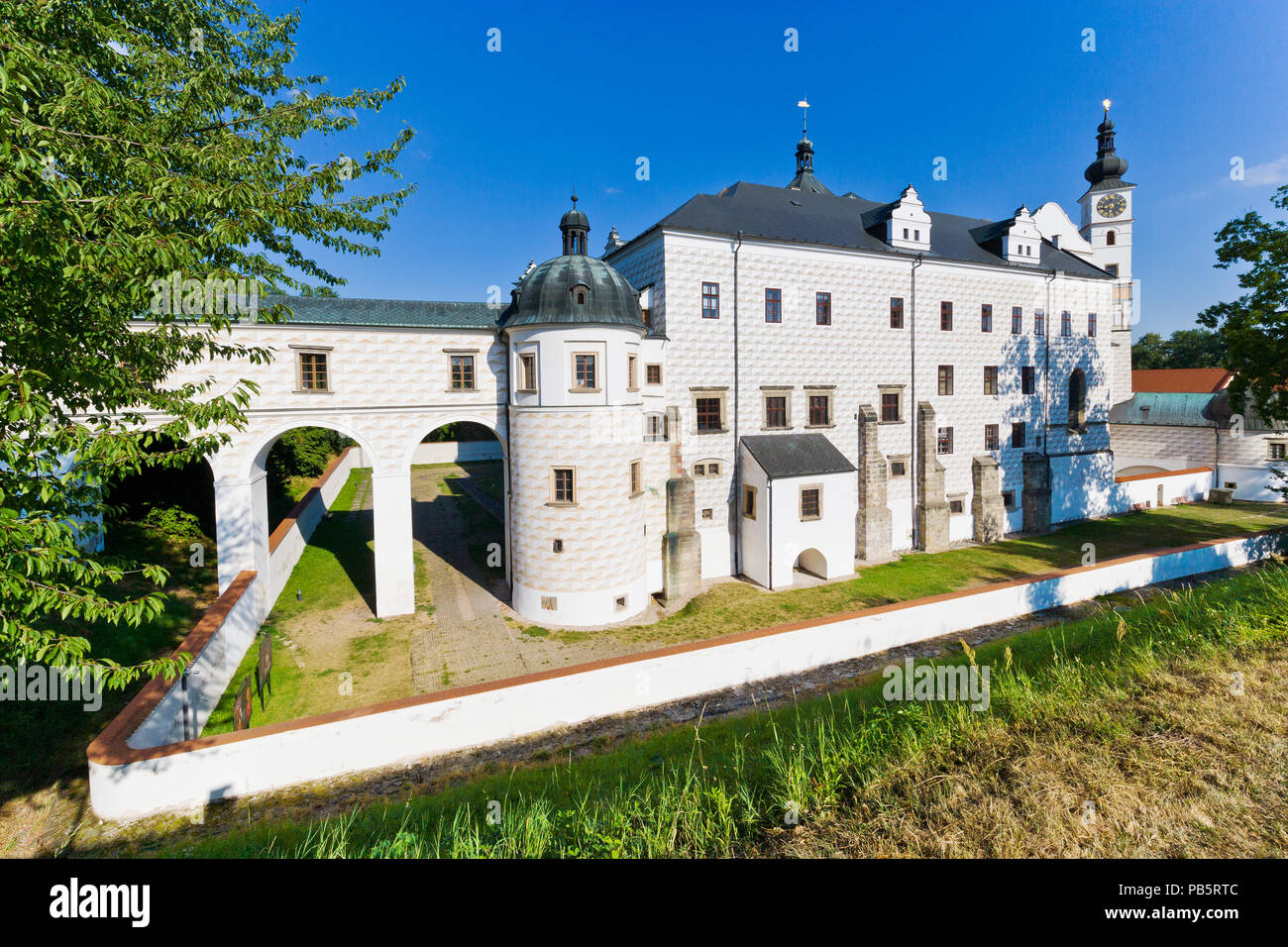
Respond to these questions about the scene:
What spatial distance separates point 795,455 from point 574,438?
8.39 m

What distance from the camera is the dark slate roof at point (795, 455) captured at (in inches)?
765

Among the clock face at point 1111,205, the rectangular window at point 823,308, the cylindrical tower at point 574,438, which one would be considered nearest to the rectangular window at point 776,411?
the rectangular window at point 823,308

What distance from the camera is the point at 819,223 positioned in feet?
74.7

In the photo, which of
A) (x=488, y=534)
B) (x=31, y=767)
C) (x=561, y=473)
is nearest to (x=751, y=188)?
(x=561, y=473)

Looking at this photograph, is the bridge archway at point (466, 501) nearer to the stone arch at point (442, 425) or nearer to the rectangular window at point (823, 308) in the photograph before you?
the stone arch at point (442, 425)

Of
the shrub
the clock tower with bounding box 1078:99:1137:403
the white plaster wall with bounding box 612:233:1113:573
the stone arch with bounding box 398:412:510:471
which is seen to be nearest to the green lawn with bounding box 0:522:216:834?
the shrub

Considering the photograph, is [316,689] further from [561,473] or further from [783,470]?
[783,470]

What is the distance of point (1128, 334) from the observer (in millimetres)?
35781

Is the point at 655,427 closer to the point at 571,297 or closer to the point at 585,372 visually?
the point at 585,372

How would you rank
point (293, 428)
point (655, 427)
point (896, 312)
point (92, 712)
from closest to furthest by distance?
1. point (92, 712)
2. point (293, 428)
3. point (655, 427)
4. point (896, 312)

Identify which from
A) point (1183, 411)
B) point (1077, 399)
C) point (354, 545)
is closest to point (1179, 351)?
point (1183, 411)

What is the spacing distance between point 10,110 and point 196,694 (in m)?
9.28
